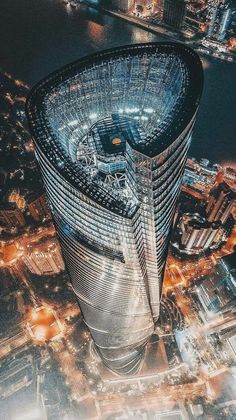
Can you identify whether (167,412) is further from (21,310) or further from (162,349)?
(21,310)

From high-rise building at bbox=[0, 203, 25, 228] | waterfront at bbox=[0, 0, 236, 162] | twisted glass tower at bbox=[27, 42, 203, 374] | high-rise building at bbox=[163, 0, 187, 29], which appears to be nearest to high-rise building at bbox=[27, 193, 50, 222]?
high-rise building at bbox=[0, 203, 25, 228]

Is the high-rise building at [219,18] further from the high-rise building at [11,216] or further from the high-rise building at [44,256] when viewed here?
the high-rise building at [44,256]

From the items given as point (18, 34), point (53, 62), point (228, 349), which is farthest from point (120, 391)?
point (18, 34)

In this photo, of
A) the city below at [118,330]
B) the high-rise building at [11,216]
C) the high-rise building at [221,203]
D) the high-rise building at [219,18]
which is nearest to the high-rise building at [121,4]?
the high-rise building at [219,18]

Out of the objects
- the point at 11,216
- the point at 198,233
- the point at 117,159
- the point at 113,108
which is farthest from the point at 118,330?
the point at 11,216

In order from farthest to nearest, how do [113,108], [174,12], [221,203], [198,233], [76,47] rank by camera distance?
1. [76,47]
2. [174,12]
3. [221,203]
4. [198,233]
5. [113,108]

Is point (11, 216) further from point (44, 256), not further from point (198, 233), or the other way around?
point (198, 233)

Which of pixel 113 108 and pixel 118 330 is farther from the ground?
pixel 113 108

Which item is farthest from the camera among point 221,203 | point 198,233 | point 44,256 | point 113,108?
point 221,203
